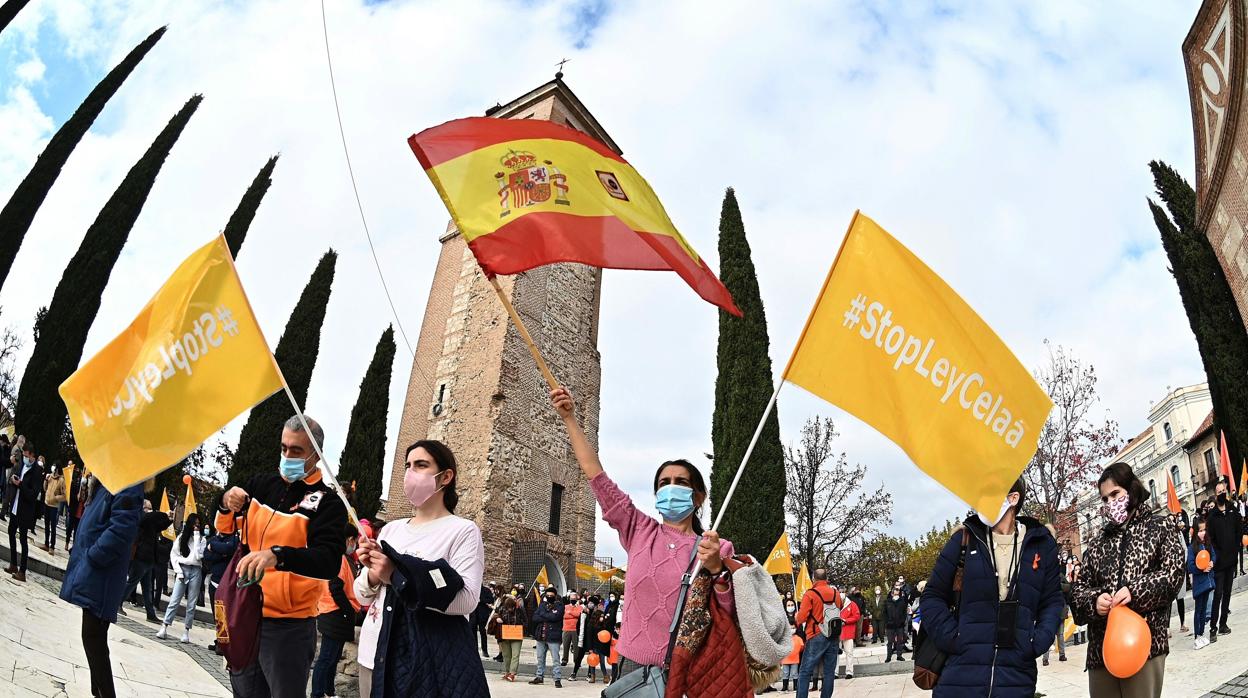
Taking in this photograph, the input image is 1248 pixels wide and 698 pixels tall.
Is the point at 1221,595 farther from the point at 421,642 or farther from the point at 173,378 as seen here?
the point at 173,378

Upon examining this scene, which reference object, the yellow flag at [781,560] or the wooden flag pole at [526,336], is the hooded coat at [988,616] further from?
the yellow flag at [781,560]

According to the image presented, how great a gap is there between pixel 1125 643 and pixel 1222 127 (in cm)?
519

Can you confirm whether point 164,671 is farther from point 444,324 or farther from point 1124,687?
point 444,324

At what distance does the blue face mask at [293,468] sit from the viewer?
3.63 meters

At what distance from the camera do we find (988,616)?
346cm

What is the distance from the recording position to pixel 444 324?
26969mm

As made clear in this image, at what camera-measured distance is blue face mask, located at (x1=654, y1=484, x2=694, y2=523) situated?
348 centimetres

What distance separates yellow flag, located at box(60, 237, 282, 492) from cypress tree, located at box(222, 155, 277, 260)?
74.1 ft

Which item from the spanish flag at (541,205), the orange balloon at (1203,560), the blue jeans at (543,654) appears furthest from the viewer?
the blue jeans at (543,654)

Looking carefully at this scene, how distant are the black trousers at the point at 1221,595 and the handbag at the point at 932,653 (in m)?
7.07

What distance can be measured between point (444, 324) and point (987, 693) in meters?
24.9

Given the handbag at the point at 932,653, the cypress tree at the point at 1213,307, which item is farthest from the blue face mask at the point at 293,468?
the cypress tree at the point at 1213,307

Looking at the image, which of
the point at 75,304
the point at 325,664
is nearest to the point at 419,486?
the point at 325,664

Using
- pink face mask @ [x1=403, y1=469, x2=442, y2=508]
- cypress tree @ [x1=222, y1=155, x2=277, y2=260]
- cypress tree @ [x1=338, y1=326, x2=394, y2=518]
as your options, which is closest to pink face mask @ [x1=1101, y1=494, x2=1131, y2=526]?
pink face mask @ [x1=403, y1=469, x2=442, y2=508]
